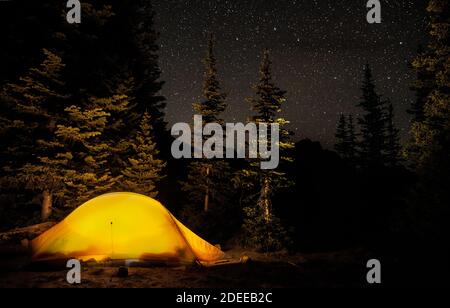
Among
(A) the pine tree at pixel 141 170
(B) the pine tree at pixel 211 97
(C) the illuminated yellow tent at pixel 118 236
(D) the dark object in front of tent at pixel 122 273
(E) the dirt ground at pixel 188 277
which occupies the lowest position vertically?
(E) the dirt ground at pixel 188 277

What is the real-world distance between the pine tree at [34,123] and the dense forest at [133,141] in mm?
54

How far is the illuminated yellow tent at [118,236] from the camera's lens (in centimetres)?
962

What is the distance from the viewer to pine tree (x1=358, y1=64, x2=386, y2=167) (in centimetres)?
4597

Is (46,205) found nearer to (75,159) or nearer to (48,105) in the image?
(75,159)

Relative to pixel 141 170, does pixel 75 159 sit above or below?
above

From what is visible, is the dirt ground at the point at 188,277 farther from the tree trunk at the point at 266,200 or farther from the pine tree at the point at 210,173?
the pine tree at the point at 210,173

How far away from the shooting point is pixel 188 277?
339 inches

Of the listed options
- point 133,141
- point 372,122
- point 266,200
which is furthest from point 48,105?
point 372,122

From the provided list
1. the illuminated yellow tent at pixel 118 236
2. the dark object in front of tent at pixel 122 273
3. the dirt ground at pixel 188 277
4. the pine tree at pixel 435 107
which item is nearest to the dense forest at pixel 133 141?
the pine tree at pixel 435 107

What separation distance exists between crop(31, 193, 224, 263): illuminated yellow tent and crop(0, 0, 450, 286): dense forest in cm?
635

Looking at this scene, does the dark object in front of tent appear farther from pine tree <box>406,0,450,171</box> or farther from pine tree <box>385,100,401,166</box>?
pine tree <box>385,100,401,166</box>

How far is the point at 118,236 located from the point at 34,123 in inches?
353

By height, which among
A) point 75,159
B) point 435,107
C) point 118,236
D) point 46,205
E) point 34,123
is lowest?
point 118,236
